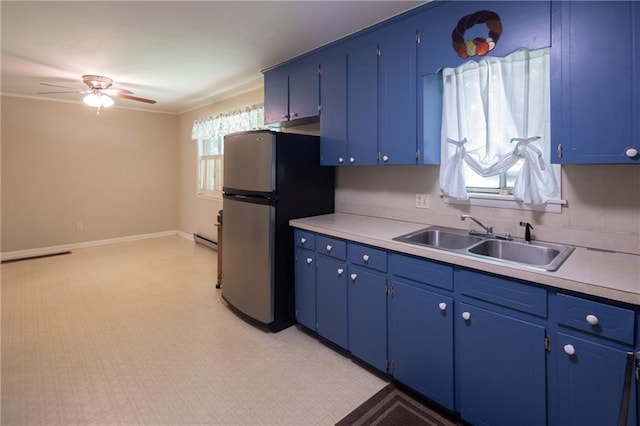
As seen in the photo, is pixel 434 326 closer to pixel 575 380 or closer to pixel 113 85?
pixel 575 380

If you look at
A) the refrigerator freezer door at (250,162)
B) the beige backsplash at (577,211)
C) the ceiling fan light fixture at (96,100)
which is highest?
the ceiling fan light fixture at (96,100)

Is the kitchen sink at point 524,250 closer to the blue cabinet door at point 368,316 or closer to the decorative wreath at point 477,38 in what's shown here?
the blue cabinet door at point 368,316

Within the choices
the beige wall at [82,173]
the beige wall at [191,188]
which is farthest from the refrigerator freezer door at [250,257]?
the beige wall at [82,173]

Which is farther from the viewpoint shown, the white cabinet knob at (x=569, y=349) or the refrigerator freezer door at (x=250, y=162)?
the refrigerator freezer door at (x=250, y=162)

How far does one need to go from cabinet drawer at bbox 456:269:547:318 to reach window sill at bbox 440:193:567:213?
70cm

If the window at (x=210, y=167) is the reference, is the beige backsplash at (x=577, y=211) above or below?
below

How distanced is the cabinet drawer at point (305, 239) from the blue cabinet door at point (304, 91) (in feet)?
3.56

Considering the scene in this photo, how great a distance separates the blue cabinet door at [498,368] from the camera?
1473 millimetres

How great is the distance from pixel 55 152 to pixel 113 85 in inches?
76.4

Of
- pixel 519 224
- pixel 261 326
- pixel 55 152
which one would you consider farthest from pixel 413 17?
pixel 55 152

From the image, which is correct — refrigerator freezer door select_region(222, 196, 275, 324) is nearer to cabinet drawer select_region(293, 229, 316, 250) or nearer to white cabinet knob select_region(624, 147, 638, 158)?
cabinet drawer select_region(293, 229, 316, 250)

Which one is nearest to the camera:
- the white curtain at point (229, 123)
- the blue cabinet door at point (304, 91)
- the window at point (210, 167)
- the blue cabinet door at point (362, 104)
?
the blue cabinet door at point (362, 104)

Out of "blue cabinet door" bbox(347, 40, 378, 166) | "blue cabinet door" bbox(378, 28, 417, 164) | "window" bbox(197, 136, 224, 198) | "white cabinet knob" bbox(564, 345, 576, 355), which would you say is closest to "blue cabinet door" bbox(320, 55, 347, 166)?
"blue cabinet door" bbox(347, 40, 378, 166)

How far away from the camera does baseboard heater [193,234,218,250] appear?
5441mm
